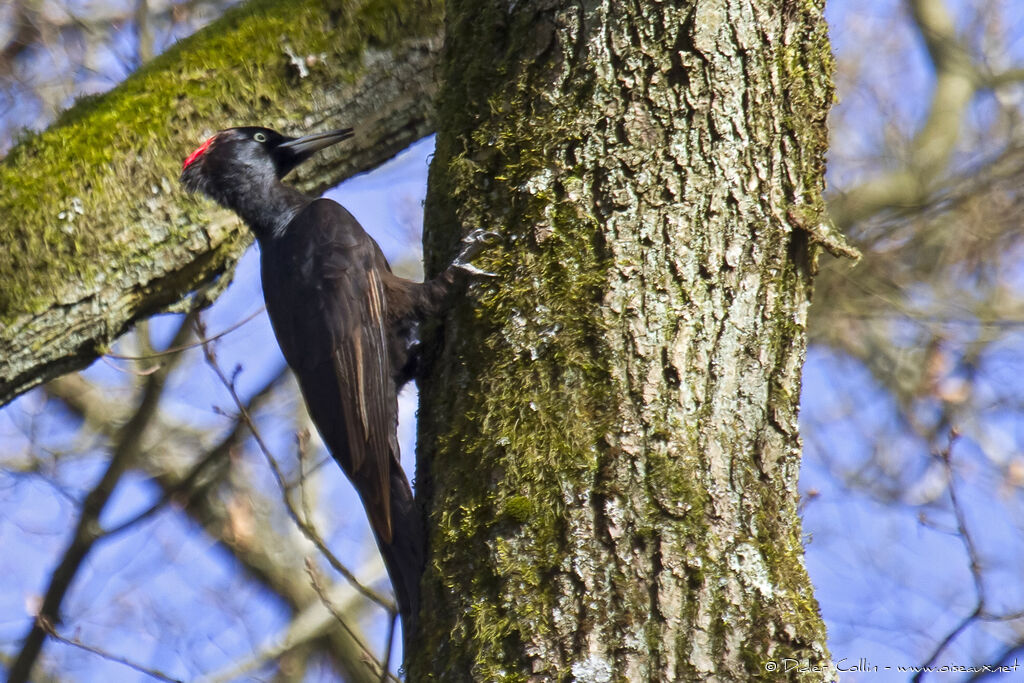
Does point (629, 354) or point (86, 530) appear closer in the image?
point (629, 354)

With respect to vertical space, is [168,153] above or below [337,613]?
above

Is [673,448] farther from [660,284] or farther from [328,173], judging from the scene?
[328,173]

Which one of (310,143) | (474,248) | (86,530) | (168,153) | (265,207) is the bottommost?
(474,248)

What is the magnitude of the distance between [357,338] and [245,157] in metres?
1.05

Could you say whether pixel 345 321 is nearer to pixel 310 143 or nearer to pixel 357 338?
pixel 357 338

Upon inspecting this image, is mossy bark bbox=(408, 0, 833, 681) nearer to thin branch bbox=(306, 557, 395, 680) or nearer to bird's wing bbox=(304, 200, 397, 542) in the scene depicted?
bird's wing bbox=(304, 200, 397, 542)

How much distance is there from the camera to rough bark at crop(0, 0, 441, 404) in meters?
3.52

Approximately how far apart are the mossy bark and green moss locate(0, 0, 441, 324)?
1535mm

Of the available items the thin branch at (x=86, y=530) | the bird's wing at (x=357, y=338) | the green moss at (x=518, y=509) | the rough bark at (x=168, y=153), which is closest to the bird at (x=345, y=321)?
the bird's wing at (x=357, y=338)

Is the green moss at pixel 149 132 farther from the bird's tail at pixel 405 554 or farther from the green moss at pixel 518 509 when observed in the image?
the green moss at pixel 518 509

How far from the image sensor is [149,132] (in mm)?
3854

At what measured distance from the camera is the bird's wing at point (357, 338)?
123 inches

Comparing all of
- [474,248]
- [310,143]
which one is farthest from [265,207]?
[474,248]

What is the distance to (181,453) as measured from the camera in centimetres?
662
